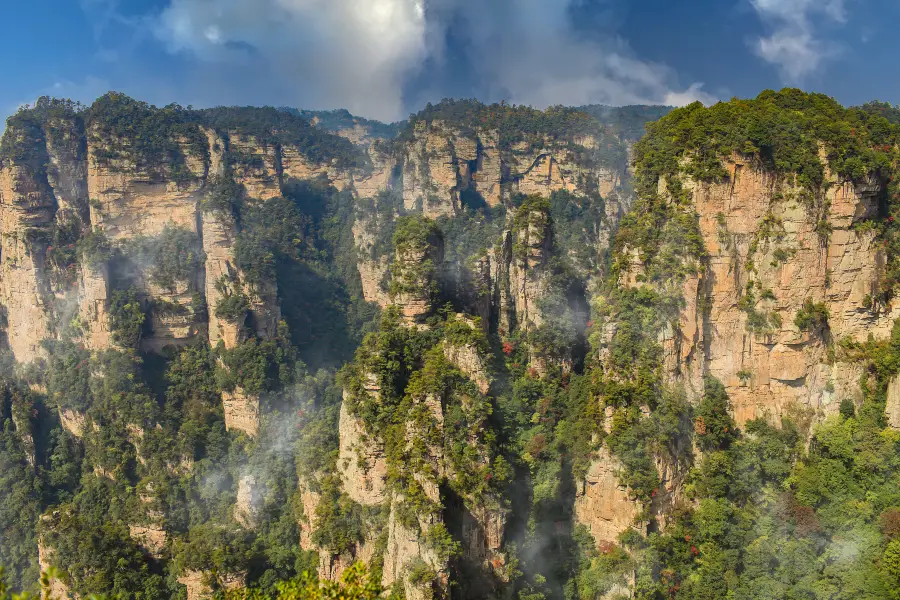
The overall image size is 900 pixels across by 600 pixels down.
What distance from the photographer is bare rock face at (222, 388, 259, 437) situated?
39.4 m

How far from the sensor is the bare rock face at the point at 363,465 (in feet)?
92.2

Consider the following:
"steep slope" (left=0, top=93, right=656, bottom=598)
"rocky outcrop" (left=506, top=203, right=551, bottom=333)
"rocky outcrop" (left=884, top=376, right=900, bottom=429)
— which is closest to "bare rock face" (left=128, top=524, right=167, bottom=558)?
"steep slope" (left=0, top=93, right=656, bottom=598)

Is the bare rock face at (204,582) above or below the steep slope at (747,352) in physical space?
below

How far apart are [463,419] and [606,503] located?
6.99 m

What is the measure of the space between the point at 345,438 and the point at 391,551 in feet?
21.7

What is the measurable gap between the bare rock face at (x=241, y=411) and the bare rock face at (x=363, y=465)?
40.4ft

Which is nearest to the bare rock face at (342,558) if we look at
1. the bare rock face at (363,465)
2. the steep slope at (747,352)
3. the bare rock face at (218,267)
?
the bare rock face at (363,465)

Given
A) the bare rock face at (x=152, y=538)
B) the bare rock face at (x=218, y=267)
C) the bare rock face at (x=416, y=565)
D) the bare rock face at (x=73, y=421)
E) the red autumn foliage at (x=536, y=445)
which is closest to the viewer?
the bare rock face at (x=416, y=565)

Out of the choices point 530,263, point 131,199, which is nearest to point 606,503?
point 530,263

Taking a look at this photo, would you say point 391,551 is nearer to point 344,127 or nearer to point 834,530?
point 834,530

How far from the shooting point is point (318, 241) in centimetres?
6575

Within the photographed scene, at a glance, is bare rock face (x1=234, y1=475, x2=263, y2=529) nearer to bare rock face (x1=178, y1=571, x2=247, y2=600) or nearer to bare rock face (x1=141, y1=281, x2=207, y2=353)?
bare rock face (x1=178, y1=571, x2=247, y2=600)

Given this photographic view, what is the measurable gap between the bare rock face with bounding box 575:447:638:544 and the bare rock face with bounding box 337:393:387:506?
28.4 feet

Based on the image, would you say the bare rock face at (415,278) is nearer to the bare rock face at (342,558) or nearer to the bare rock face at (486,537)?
the bare rock face at (342,558)
